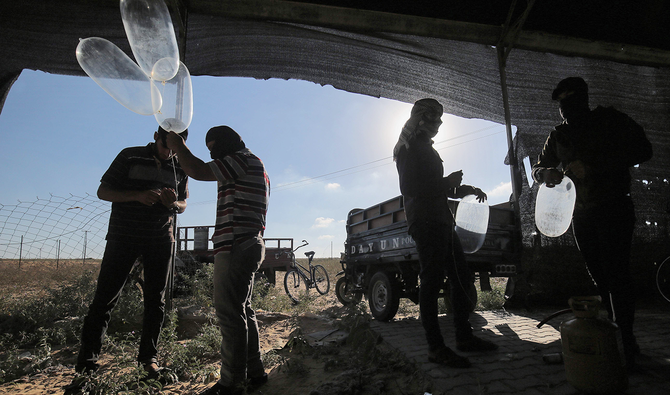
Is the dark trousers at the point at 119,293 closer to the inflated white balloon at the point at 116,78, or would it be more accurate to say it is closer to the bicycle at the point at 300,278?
the inflated white balloon at the point at 116,78

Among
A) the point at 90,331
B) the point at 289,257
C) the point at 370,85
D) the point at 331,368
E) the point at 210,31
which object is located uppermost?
the point at 210,31

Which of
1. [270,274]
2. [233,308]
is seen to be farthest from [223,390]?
[270,274]

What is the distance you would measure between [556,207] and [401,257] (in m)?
2.30

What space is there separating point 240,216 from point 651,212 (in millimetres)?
5945

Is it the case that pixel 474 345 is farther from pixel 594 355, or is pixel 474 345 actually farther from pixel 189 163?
pixel 189 163

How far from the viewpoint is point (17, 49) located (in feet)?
12.9

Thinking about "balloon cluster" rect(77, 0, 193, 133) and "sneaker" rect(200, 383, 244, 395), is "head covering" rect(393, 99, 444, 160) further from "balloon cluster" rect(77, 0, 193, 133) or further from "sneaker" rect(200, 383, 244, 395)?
"sneaker" rect(200, 383, 244, 395)

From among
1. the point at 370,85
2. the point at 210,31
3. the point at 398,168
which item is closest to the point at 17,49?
the point at 210,31

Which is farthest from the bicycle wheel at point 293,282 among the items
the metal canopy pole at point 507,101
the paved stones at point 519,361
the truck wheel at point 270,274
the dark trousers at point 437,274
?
the dark trousers at point 437,274

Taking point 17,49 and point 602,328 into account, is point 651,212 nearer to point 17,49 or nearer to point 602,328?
point 602,328

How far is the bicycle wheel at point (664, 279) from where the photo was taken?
4.77m

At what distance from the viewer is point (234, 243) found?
2164mm

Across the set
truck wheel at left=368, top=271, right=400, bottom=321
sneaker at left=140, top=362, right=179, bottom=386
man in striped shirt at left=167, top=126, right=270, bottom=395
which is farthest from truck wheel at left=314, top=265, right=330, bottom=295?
man in striped shirt at left=167, top=126, right=270, bottom=395

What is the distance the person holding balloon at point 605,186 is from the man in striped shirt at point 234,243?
208cm
